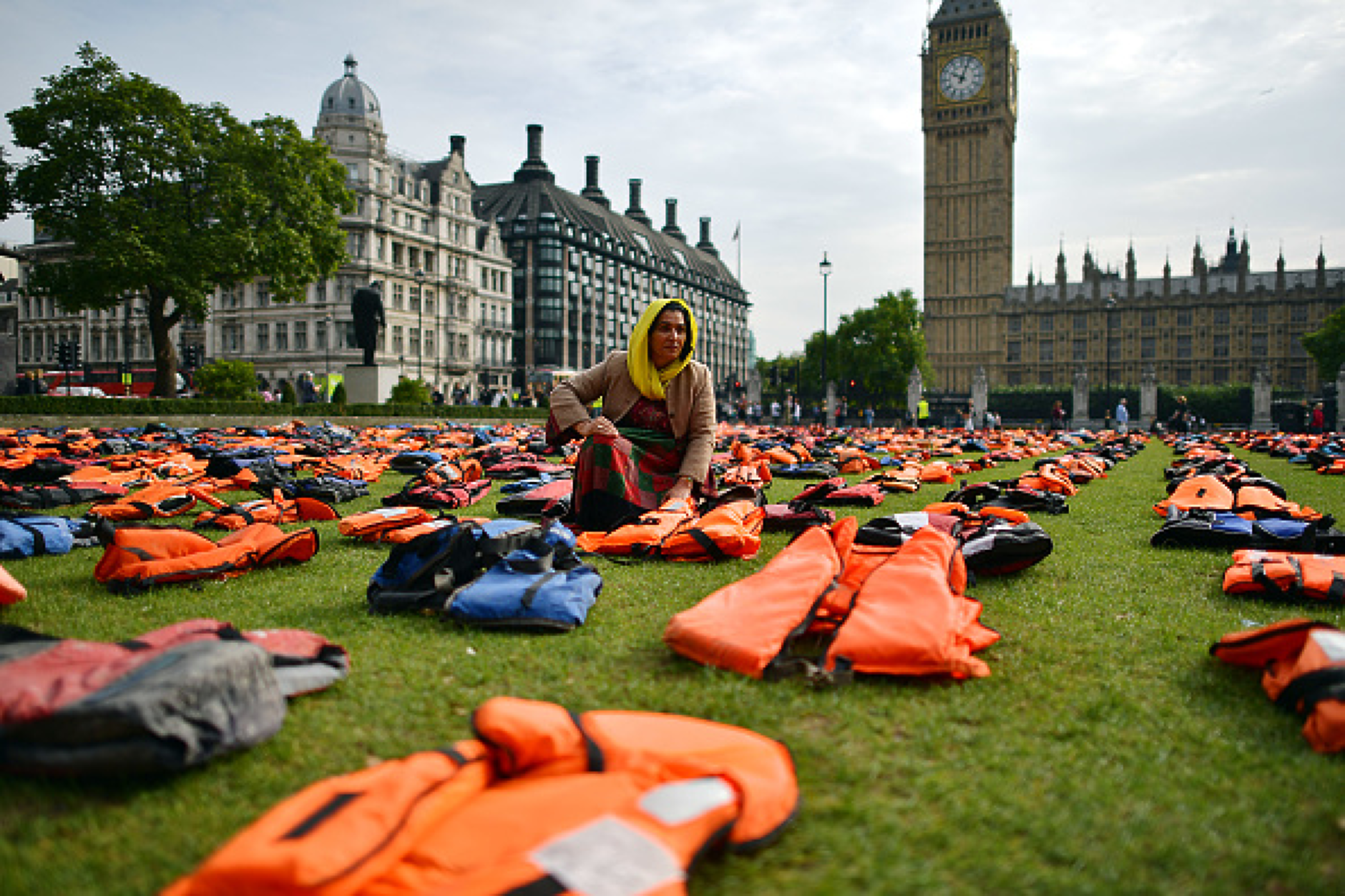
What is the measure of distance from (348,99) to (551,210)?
2378 cm

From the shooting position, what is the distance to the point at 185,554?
4172mm

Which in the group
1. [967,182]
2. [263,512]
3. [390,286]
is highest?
[967,182]

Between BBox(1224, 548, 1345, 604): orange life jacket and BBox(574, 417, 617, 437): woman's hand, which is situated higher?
BBox(574, 417, 617, 437): woman's hand

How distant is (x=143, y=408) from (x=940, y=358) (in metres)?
80.8

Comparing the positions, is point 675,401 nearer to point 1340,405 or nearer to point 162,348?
point 162,348

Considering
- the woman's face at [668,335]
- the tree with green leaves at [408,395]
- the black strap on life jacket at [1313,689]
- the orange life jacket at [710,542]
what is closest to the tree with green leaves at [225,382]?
the tree with green leaves at [408,395]

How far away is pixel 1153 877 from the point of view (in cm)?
162

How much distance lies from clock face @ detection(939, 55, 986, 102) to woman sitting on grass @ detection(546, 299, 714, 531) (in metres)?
88.1

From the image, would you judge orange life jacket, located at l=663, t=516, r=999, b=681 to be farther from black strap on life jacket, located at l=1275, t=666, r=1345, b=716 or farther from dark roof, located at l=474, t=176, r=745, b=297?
dark roof, located at l=474, t=176, r=745, b=297

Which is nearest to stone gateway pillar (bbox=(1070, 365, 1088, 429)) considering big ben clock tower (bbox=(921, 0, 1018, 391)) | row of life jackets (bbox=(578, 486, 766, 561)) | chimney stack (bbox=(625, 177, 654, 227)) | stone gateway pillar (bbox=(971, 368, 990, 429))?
stone gateway pillar (bbox=(971, 368, 990, 429))

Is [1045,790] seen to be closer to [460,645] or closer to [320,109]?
[460,645]

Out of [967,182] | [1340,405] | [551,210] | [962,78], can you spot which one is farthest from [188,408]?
[962,78]

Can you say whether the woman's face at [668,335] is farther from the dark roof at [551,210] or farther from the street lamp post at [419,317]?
the dark roof at [551,210]

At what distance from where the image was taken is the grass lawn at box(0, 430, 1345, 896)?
5.43 feet
